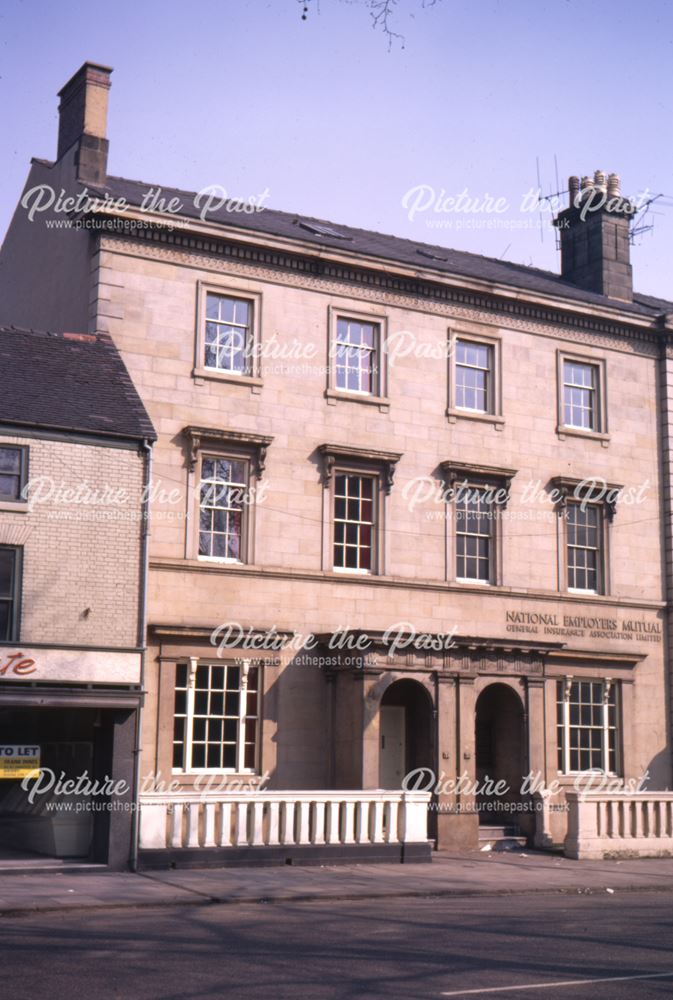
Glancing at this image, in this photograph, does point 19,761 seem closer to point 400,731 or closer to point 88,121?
point 400,731

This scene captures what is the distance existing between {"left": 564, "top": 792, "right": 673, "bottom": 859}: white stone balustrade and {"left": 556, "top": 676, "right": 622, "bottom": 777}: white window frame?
2.83 meters

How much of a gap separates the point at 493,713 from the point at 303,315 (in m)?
9.38

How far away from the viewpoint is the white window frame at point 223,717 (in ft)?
77.2

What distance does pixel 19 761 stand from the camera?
19.7 meters

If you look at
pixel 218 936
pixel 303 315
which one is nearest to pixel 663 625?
pixel 303 315

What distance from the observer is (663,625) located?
98.5ft

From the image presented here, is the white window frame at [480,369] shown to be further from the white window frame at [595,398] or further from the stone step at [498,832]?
the stone step at [498,832]

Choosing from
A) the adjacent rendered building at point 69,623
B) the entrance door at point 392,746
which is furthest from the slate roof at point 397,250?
the entrance door at point 392,746

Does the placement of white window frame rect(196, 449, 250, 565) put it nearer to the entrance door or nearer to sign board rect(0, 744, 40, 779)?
the entrance door

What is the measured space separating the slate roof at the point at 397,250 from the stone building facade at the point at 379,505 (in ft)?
0.59

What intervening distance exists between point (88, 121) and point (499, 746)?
15.7m

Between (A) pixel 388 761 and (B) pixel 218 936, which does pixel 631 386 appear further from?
(B) pixel 218 936

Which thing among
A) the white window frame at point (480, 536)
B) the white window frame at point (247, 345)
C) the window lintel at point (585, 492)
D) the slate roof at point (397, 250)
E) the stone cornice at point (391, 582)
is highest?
the slate roof at point (397, 250)

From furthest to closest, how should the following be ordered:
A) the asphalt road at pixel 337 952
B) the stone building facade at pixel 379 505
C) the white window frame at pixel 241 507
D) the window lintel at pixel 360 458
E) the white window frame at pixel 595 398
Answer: the white window frame at pixel 595 398 < the window lintel at pixel 360 458 < the white window frame at pixel 241 507 < the stone building facade at pixel 379 505 < the asphalt road at pixel 337 952
